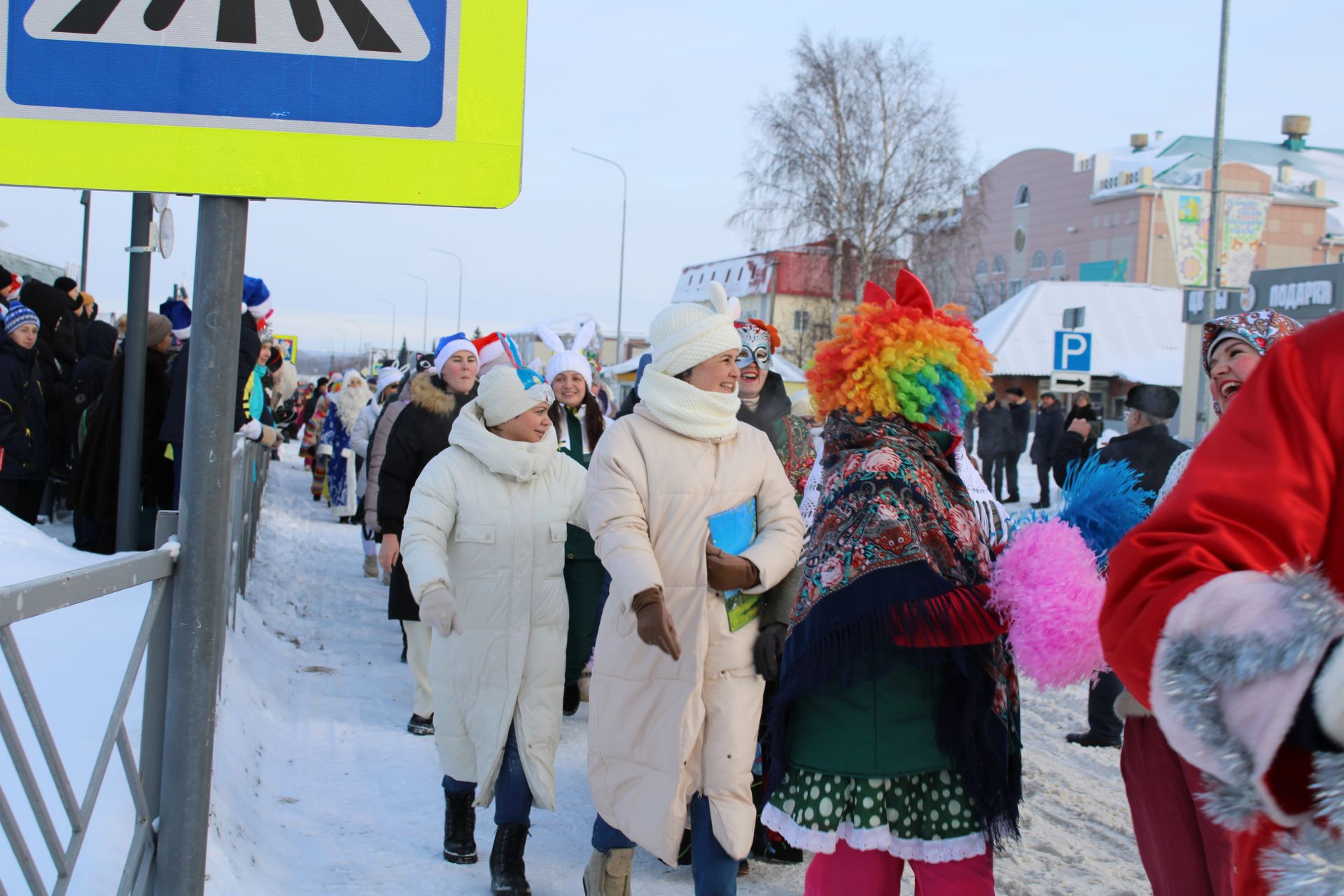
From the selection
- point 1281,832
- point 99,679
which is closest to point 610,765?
point 99,679

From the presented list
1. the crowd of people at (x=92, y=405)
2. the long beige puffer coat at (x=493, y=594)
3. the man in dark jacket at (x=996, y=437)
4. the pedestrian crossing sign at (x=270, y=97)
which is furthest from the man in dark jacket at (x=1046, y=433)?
the pedestrian crossing sign at (x=270, y=97)

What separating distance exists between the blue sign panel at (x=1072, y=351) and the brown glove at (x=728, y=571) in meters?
14.6

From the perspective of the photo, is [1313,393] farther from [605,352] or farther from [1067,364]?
[605,352]

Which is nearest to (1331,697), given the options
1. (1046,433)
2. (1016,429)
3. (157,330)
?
(157,330)

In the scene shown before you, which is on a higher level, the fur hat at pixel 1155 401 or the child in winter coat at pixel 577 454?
the fur hat at pixel 1155 401

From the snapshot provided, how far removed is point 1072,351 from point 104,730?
16.5m

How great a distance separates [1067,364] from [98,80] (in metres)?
16.6

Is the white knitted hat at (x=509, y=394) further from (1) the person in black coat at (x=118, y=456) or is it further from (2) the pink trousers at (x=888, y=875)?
(1) the person in black coat at (x=118, y=456)

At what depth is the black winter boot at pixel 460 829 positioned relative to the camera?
430 centimetres

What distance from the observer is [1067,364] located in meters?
17.0

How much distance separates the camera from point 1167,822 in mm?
2938

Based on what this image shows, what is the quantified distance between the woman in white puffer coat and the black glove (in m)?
0.95

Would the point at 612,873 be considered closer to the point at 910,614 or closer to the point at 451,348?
the point at 910,614

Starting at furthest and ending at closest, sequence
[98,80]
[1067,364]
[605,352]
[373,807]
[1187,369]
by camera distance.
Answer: [605,352]
[1187,369]
[1067,364]
[373,807]
[98,80]
